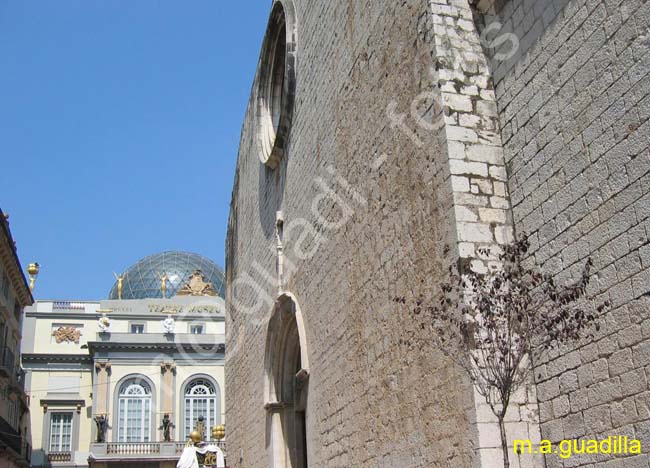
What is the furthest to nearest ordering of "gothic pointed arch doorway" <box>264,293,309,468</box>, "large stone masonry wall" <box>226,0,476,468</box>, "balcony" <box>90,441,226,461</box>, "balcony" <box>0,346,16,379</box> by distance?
"balcony" <box>90,441,226,461</box> < "balcony" <box>0,346,16,379</box> < "gothic pointed arch doorway" <box>264,293,309,468</box> < "large stone masonry wall" <box>226,0,476,468</box>

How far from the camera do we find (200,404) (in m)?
35.9

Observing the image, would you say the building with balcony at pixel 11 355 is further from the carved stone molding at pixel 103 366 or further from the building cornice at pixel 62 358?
the carved stone molding at pixel 103 366

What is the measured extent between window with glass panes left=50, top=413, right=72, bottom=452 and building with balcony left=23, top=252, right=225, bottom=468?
0.15ft

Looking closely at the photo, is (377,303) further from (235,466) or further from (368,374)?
(235,466)

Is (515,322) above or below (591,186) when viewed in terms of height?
below

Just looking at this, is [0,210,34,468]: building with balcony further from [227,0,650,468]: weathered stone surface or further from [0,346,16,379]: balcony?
[227,0,650,468]: weathered stone surface

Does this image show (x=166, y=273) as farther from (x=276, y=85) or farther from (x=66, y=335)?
(x=276, y=85)

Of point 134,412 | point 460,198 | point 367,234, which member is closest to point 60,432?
point 134,412

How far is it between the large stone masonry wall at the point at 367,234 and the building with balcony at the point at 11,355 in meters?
14.7

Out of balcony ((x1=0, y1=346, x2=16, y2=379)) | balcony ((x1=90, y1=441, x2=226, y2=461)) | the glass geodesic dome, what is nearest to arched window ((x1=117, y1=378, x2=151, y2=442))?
balcony ((x1=90, y1=441, x2=226, y2=461))

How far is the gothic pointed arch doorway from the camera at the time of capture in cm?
1277

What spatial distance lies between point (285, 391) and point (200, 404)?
23.6 m

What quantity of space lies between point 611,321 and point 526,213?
147cm

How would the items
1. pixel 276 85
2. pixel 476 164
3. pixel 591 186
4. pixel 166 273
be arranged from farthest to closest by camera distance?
pixel 166 273
pixel 276 85
pixel 476 164
pixel 591 186
